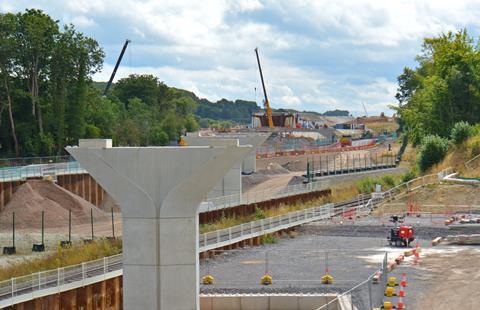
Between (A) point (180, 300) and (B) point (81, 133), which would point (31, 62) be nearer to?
(B) point (81, 133)

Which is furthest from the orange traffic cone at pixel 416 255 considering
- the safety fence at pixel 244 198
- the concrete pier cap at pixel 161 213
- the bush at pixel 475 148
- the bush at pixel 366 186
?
the bush at pixel 475 148

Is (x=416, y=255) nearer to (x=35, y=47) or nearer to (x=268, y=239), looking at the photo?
(x=268, y=239)

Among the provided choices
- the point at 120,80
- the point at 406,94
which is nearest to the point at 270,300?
the point at 120,80

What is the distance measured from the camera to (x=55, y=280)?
37.3 m

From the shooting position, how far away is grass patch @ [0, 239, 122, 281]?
43.3m

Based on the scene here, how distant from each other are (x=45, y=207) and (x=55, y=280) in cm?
3291

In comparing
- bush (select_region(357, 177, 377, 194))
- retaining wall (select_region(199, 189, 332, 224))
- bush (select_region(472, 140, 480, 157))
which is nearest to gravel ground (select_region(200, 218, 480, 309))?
retaining wall (select_region(199, 189, 332, 224))

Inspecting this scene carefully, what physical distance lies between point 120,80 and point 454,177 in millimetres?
97980

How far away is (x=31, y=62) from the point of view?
9525 centimetres

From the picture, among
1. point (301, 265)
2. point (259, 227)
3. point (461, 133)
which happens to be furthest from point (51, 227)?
point (461, 133)

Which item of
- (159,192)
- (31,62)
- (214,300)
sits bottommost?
(214,300)

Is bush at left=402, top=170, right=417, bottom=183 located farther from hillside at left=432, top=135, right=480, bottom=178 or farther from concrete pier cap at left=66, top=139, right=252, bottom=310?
concrete pier cap at left=66, top=139, right=252, bottom=310

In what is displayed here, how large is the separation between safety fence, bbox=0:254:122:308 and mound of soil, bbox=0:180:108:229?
2764cm

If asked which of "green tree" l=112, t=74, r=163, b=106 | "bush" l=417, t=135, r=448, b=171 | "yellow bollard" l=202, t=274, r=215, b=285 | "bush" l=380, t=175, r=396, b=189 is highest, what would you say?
"green tree" l=112, t=74, r=163, b=106
